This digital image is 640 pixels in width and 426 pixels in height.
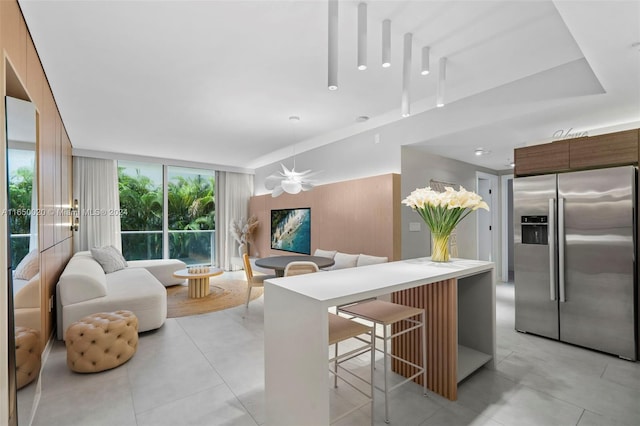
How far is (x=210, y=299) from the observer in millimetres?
4906

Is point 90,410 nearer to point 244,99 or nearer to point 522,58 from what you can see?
point 244,99

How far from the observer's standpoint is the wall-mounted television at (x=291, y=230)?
580cm

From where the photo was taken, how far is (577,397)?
214cm

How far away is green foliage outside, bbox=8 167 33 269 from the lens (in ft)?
5.68

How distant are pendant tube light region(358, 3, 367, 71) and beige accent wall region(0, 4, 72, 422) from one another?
192 centimetres

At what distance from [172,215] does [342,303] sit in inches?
272

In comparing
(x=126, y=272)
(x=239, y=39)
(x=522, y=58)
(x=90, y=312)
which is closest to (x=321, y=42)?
(x=239, y=39)

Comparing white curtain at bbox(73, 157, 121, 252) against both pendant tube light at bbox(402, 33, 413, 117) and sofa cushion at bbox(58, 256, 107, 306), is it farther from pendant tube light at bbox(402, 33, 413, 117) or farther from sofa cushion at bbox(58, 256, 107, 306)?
pendant tube light at bbox(402, 33, 413, 117)

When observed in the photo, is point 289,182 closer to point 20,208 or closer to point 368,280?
point 368,280

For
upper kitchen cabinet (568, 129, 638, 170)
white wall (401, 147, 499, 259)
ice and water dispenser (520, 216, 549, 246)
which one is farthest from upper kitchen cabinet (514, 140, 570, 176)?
white wall (401, 147, 499, 259)

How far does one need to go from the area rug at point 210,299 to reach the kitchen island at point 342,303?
2.89 meters

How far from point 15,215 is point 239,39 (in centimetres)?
190

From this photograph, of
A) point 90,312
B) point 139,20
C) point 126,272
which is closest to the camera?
point 139,20

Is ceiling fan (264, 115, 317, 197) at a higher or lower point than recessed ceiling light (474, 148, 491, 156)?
lower
